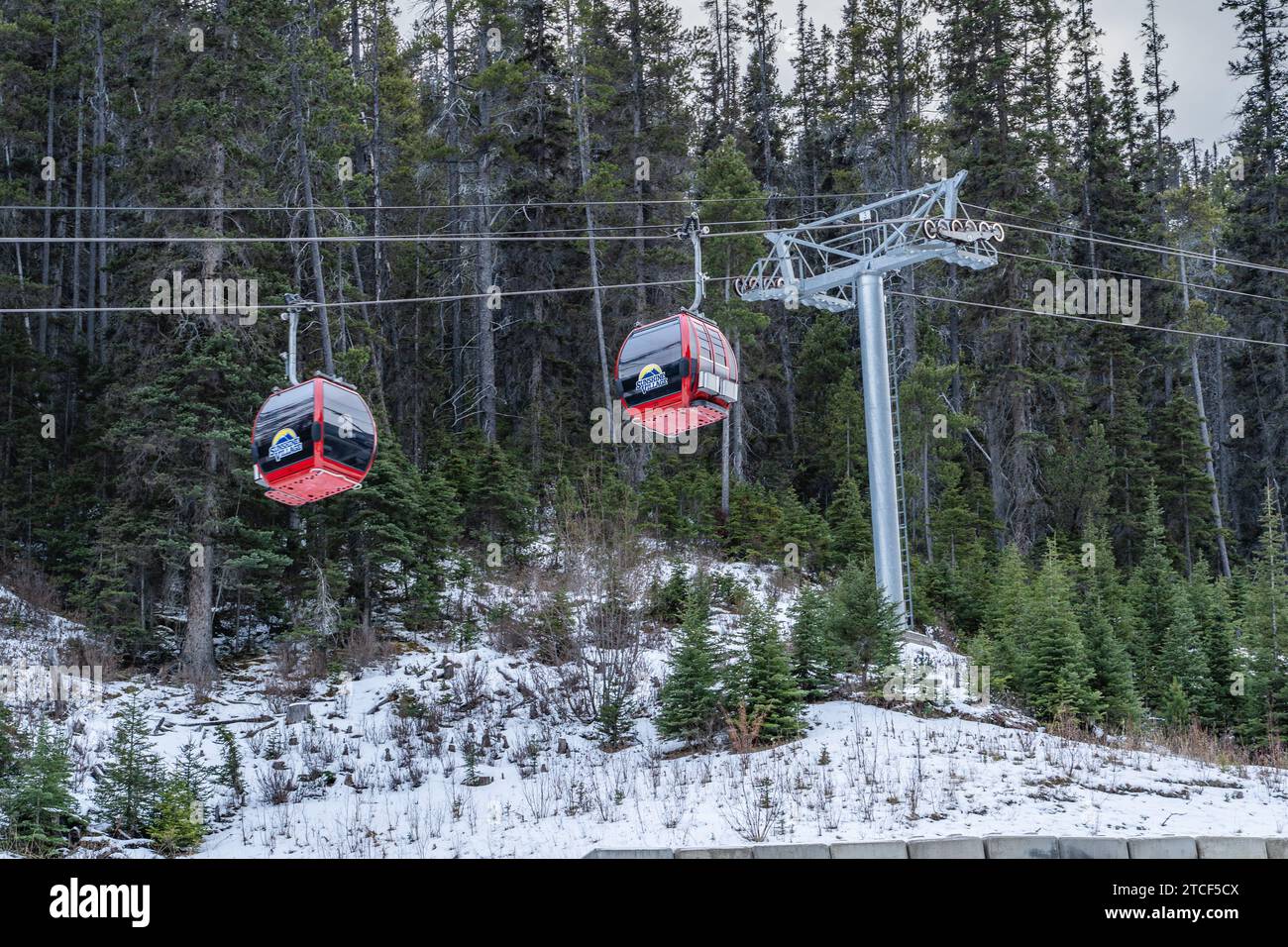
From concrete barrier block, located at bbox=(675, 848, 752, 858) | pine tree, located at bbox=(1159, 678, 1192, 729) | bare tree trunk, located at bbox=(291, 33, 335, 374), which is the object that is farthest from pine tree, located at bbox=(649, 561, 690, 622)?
concrete barrier block, located at bbox=(675, 848, 752, 858)

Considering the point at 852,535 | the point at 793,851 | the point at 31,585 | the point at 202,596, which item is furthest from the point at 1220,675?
the point at 31,585

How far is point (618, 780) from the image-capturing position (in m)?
15.3

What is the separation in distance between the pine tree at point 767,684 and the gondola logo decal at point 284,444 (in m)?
6.72

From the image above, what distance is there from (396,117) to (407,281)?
6.35 m

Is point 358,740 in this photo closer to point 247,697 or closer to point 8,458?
point 247,697

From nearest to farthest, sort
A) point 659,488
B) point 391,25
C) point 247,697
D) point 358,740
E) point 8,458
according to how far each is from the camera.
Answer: point 358,740, point 247,697, point 659,488, point 8,458, point 391,25

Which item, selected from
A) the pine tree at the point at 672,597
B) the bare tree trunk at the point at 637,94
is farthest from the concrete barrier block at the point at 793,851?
the bare tree trunk at the point at 637,94

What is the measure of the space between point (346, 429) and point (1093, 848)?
9.16 m

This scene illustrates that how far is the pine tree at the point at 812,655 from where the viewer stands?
58.4 ft

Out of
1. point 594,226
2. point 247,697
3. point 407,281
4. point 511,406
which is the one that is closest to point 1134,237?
point 594,226

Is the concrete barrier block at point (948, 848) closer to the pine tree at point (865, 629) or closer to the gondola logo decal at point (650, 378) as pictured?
the gondola logo decal at point (650, 378)

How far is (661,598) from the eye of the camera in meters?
22.4

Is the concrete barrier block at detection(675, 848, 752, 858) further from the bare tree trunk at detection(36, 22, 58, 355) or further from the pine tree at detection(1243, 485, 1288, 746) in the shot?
the bare tree trunk at detection(36, 22, 58, 355)

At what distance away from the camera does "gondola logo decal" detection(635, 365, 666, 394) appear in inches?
569
